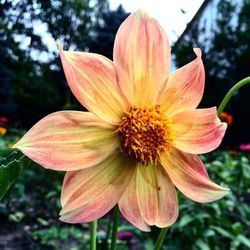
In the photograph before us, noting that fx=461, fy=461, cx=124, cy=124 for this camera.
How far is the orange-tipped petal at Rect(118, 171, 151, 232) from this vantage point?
340mm

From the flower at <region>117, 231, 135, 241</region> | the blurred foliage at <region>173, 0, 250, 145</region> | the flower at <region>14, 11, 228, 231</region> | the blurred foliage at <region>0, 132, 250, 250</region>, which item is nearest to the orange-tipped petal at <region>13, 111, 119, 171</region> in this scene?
the flower at <region>14, 11, 228, 231</region>

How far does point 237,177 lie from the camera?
1.63m

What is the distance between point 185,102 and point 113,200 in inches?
3.8

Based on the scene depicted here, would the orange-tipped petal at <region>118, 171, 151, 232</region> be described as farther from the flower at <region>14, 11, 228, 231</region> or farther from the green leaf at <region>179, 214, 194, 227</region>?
the green leaf at <region>179, 214, 194, 227</region>

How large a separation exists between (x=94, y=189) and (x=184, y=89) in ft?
0.34

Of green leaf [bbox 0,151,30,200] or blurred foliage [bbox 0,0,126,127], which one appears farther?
blurred foliage [bbox 0,0,126,127]

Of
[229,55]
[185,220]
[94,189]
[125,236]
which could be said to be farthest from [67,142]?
[229,55]

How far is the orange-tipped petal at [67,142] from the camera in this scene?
1.04 ft

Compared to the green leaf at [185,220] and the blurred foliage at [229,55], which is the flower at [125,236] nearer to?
the green leaf at [185,220]

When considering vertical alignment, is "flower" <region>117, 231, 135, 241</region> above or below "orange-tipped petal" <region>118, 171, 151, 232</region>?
below

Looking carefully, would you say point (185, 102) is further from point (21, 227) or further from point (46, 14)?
point (21, 227)

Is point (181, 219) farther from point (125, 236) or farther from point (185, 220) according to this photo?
point (125, 236)

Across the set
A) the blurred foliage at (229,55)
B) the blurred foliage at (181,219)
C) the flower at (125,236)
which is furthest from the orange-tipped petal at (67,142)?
the blurred foliage at (229,55)

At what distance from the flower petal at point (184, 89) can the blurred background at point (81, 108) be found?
59 millimetres
